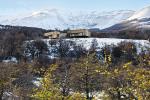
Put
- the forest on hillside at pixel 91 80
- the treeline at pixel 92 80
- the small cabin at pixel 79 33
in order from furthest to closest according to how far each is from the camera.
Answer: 1. the small cabin at pixel 79 33
2. the forest on hillside at pixel 91 80
3. the treeline at pixel 92 80

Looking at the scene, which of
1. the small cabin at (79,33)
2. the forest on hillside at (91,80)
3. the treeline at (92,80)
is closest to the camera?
the treeline at (92,80)

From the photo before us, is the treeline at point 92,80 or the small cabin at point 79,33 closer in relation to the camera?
the treeline at point 92,80

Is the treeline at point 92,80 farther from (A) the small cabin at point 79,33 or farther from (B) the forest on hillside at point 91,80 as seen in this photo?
(A) the small cabin at point 79,33

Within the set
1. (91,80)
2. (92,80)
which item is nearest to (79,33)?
(92,80)

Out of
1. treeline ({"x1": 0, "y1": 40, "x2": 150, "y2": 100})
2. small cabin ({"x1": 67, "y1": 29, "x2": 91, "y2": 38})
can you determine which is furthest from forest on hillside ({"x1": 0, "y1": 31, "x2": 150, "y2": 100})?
small cabin ({"x1": 67, "y1": 29, "x2": 91, "y2": 38})

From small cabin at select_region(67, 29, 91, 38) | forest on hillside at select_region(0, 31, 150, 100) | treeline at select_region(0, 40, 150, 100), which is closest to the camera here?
treeline at select_region(0, 40, 150, 100)

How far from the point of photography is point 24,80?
7081 cm

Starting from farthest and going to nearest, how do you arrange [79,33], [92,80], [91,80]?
[79,33] → [92,80] → [91,80]

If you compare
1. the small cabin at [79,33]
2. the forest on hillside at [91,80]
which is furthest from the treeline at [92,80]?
the small cabin at [79,33]

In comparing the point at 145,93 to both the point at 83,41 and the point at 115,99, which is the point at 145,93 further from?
the point at 83,41

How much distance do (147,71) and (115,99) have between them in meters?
18.5

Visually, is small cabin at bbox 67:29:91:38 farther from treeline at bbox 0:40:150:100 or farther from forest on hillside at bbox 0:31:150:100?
treeline at bbox 0:40:150:100

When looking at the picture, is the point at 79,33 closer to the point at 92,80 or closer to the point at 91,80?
the point at 92,80

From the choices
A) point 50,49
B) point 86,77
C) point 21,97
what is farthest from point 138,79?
point 50,49
